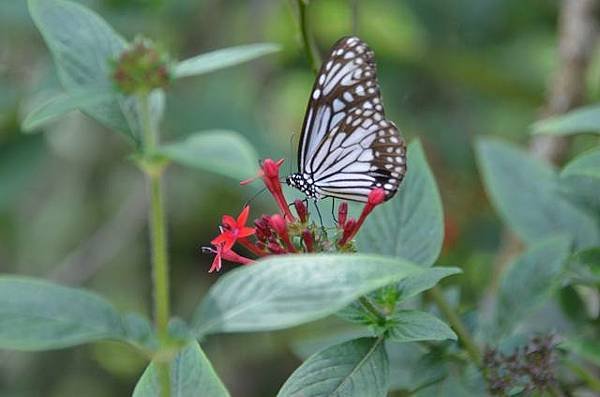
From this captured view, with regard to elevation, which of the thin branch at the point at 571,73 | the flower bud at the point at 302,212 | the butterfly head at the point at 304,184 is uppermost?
the thin branch at the point at 571,73

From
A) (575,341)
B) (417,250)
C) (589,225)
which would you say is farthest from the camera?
(589,225)

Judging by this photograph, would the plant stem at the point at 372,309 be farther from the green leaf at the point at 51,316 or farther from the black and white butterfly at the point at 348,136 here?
the green leaf at the point at 51,316

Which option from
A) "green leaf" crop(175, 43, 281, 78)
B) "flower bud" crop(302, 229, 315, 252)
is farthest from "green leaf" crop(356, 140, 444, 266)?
"green leaf" crop(175, 43, 281, 78)

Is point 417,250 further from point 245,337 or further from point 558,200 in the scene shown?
point 245,337

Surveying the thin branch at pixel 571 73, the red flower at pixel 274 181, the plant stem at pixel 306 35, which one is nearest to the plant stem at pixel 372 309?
the red flower at pixel 274 181

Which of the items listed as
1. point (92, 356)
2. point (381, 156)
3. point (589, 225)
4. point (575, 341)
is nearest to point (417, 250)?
point (381, 156)

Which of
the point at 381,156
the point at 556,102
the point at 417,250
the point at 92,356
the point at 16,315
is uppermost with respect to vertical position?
the point at 92,356

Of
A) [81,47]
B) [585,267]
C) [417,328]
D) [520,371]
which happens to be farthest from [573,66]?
[81,47]
